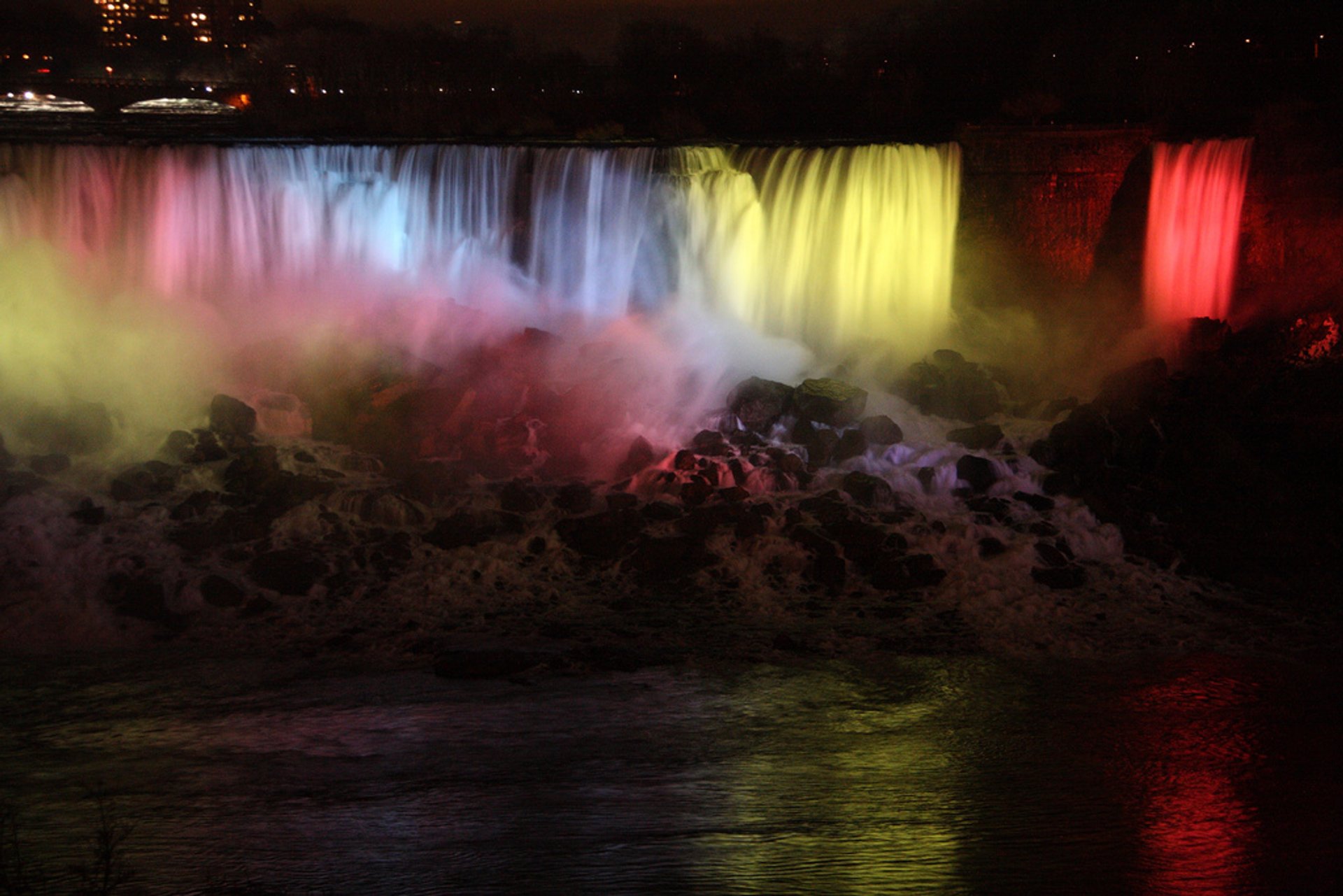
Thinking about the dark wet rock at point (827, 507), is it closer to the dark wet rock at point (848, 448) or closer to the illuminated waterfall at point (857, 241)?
the dark wet rock at point (848, 448)

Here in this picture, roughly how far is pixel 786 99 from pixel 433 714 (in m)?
24.3

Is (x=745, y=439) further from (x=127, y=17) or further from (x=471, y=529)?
(x=127, y=17)

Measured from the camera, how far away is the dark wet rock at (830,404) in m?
15.1

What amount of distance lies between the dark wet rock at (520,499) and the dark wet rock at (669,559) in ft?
4.92

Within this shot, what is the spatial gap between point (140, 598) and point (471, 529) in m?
3.28

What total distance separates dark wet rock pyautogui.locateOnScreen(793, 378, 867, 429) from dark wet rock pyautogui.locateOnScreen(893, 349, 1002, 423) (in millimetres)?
1127

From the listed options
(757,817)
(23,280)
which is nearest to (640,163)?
(23,280)

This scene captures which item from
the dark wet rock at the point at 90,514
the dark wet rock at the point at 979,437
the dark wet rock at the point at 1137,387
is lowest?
the dark wet rock at the point at 90,514

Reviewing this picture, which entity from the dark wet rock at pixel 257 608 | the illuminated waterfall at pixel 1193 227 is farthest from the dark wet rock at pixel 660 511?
the illuminated waterfall at pixel 1193 227

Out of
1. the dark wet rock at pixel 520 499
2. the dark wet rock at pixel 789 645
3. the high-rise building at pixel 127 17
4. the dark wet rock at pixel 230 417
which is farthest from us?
the high-rise building at pixel 127 17

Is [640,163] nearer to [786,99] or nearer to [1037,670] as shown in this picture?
[1037,670]

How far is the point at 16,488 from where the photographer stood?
43.6 ft

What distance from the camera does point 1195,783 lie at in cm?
801

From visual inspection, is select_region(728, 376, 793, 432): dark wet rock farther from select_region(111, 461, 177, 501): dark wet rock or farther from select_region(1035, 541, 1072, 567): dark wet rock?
select_region(111, 461, 177, 501): dark wet rock
